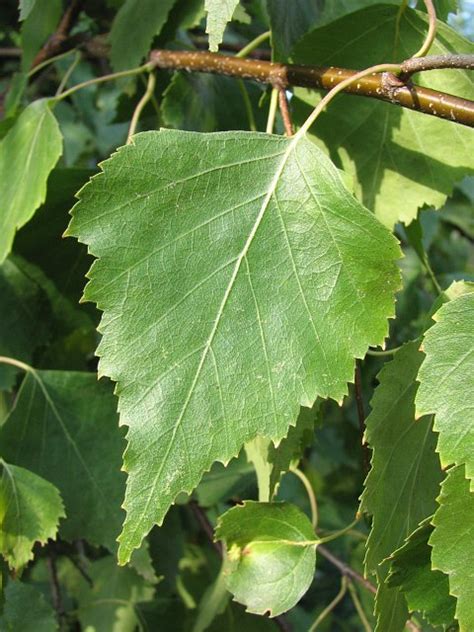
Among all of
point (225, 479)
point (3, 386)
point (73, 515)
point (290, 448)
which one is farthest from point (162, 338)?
point (225, 479)

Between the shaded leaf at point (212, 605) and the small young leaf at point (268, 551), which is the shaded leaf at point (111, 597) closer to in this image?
the shaded leaf at point (212, 605)

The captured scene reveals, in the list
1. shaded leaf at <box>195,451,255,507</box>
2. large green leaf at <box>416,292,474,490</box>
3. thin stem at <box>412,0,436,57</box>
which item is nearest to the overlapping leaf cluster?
large green leaf at <box>416,292,474,490</box>

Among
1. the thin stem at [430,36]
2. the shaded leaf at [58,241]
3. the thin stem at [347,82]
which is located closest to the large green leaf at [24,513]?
the shaded leaf at [58,241]

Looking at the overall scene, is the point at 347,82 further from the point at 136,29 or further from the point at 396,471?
the point at 136,29

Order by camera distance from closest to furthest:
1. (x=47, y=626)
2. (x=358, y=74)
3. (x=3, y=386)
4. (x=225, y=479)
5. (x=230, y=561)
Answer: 1. (x=358, y=74)
2. (x=230, y=561)
3. (x=47, y=626)
4. (x=3, y=386)
5. (x=225, y=479)

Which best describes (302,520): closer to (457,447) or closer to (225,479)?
(457,447)

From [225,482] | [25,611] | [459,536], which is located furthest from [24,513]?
[225,482]

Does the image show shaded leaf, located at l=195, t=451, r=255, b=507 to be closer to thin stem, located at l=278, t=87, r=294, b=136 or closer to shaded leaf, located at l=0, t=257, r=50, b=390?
shaded leaf, located at l=0, t=257, r=50, b=390

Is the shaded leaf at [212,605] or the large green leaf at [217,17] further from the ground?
the large green leaf at [217,17]
